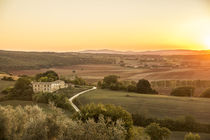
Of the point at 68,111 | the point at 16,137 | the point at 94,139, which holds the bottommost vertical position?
the point at 68,111

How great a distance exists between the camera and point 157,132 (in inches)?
784

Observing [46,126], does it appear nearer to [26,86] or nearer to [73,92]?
[73,92]

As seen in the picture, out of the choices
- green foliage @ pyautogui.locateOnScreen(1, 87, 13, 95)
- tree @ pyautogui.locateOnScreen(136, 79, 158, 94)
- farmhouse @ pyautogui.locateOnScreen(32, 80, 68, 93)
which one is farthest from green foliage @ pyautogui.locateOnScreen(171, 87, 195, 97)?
green foliage @ pyautogui.locateOnScreen(1, 87, 13, 95)

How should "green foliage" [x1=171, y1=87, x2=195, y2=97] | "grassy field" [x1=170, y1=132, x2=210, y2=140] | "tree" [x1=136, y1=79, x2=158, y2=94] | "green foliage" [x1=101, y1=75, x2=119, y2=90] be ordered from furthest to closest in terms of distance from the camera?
"green foliage" [x1=101, y1=75, x2=119, y2=90], "tree" [x1=136, y1=79, x2=158, y2=94], "green foliage" [x1=171, y1=87, x2=195, y2=97], "grassy field" [x1=170, y1=132, x2=210, y2=140]

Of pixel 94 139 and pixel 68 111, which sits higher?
pixel 94 139

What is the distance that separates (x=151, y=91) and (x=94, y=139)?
3474cm

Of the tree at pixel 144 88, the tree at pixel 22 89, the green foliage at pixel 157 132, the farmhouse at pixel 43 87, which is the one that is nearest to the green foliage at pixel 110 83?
the tree at pixel 144 88

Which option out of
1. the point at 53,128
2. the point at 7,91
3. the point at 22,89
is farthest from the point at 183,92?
the point at 7,91

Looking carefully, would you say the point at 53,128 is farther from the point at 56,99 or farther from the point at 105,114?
the point at 56,99

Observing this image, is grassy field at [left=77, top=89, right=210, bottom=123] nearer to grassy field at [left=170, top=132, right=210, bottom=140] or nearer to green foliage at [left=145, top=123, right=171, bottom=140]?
grassy field at [left=170, top=132, right=210, bottom=140]

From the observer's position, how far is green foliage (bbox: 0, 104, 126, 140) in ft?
38.3

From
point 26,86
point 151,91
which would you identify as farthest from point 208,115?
point 26,86

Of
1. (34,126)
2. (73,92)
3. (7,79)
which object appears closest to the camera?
(34,126)

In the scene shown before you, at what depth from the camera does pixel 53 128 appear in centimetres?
1316
